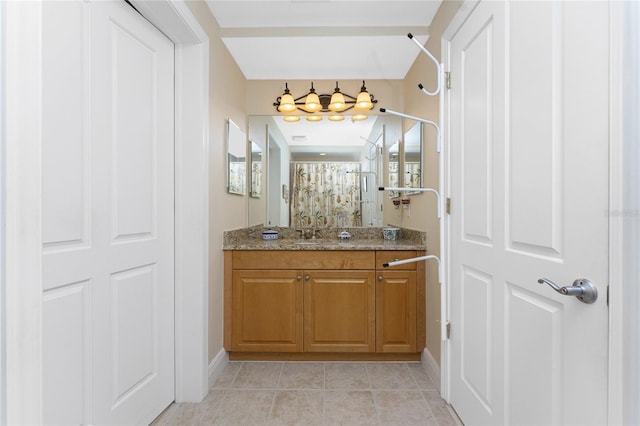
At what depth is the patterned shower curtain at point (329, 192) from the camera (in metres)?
2.87

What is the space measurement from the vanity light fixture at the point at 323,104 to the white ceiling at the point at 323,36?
0.18m

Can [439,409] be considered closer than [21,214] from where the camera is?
No

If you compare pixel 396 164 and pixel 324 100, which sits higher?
pixel 324 100

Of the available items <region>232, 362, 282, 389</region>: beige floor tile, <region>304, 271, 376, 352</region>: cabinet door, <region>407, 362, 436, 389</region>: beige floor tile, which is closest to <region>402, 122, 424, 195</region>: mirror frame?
<region>304, 271, 376, 352</region>: cabinet door

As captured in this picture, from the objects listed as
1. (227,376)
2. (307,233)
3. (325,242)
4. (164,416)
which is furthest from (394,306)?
(164,416)

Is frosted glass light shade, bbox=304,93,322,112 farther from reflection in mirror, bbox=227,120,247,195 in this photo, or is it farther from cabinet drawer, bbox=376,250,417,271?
cabinet drawer, bbox=376,250,417,271

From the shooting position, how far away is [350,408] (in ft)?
5.79

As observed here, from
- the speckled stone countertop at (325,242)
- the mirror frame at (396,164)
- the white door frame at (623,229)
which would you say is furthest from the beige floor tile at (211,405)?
the mirror frame at (396,164)

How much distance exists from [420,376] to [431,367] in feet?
0.35

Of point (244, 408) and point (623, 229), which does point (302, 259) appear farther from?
point (623, 229)

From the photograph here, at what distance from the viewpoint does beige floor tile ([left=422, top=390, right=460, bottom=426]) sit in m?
1.64

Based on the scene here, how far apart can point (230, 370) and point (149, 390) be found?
67 centimetres

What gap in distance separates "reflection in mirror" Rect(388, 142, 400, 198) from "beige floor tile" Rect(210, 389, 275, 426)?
1.86 m

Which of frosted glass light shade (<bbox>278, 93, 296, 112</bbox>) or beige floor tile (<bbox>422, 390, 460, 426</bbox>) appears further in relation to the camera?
frosted glass light shade (<bbox>278, 93, 296, 112</bbox>)
